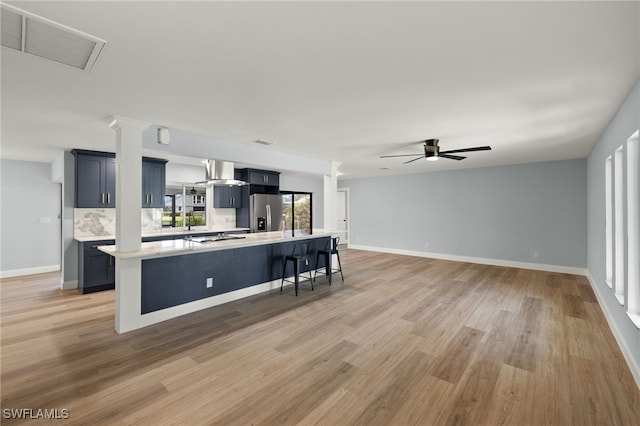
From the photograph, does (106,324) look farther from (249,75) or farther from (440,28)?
(440,28)

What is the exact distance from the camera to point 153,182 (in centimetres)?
568

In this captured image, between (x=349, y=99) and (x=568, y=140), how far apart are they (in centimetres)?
383

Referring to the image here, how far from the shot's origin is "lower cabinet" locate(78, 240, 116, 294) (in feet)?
15.4

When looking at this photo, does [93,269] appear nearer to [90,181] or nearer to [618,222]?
[90,181]

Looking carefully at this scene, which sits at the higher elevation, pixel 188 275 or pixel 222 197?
pixel 222 197

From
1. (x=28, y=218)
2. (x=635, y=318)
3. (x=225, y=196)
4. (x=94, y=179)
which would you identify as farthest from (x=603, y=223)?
(x=28, y=218)

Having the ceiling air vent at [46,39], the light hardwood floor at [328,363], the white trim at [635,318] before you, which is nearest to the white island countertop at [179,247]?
the light hardwood floor at [328,363]

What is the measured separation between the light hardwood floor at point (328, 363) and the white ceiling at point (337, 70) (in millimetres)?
2406

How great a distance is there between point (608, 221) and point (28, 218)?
9965 millimetres

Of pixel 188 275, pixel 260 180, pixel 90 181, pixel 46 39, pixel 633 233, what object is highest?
pixel 46 39

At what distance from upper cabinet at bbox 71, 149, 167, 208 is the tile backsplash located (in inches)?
15.2

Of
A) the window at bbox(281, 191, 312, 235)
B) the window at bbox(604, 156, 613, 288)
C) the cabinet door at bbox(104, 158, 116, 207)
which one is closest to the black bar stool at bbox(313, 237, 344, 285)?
the window at bbox(281, 191, 312, 235)

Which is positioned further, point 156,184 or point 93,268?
point 156,184

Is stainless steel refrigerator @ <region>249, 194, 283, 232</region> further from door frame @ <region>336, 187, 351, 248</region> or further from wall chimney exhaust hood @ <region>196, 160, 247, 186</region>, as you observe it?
door frame @ <region>336, 187, 351, 248</region>
